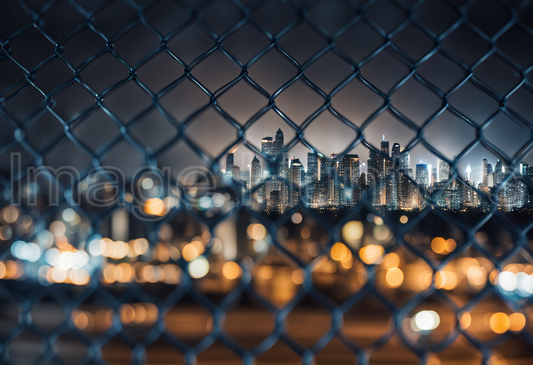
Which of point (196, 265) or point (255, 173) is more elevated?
point (255, 173)

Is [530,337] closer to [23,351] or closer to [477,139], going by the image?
[477,139]

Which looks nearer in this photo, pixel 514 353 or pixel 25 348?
pixel 514 353

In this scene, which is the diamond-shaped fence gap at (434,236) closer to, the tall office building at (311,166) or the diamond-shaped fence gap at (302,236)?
the diamond-shaped fence gap at (302,236)

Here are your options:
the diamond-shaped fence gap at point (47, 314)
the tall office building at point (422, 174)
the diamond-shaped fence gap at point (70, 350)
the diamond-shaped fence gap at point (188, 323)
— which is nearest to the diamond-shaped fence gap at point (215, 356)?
the diamond-shaped fence gap at point (188, 323)

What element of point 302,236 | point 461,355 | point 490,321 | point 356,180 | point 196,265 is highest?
point 356,180

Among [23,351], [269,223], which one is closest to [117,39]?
[269,223]

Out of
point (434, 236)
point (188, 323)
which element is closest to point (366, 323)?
point (188, 323)

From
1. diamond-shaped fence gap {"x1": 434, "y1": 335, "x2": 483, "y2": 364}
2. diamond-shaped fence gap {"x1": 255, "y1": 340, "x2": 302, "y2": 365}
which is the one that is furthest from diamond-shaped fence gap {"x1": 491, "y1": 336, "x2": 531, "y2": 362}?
diamond-shaped fence gap {"x1": 255, "y1": 340, "x2": 302, "y2": 365}

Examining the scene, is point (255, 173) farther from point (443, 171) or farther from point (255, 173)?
point (443, 171)
